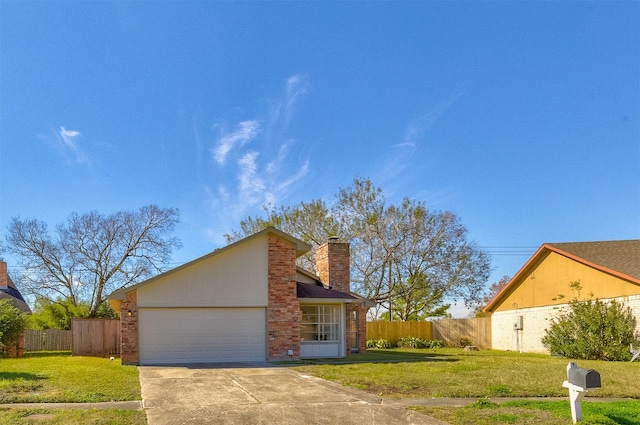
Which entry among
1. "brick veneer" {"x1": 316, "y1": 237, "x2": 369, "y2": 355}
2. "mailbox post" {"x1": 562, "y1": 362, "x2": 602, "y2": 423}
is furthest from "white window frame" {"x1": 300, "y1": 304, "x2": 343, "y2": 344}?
"mailbox post" {"x1": 562, "y1": 362, "x2": 602, "y2": 423}

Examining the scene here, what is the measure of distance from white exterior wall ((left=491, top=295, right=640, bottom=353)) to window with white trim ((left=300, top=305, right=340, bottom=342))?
10.9 m

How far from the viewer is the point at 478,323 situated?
33781 mm

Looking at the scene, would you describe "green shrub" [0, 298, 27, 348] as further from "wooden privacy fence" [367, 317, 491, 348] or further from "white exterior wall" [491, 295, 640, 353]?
"white exterior wall" [491, 295, 640, 353]

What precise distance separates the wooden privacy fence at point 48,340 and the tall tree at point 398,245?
14552 millimetres

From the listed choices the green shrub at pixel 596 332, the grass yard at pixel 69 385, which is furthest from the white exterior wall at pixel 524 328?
the grass yard at pixel 69 385

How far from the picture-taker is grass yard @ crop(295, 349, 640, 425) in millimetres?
9188

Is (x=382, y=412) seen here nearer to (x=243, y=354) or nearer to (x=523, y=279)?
(x=243, y=354)

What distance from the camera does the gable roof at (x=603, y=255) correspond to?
23.4 m

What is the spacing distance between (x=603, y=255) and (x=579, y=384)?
19351 millimetres

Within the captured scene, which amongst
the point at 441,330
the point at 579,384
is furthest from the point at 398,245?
the point at 579,384

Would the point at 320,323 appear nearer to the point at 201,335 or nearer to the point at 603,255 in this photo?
the point at 201,335

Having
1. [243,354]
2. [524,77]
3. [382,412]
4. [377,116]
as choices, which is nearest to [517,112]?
[524,77]

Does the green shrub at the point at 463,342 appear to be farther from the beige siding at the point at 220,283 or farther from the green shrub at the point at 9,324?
the green shrub at the point at 9,324

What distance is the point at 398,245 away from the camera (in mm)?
36031
